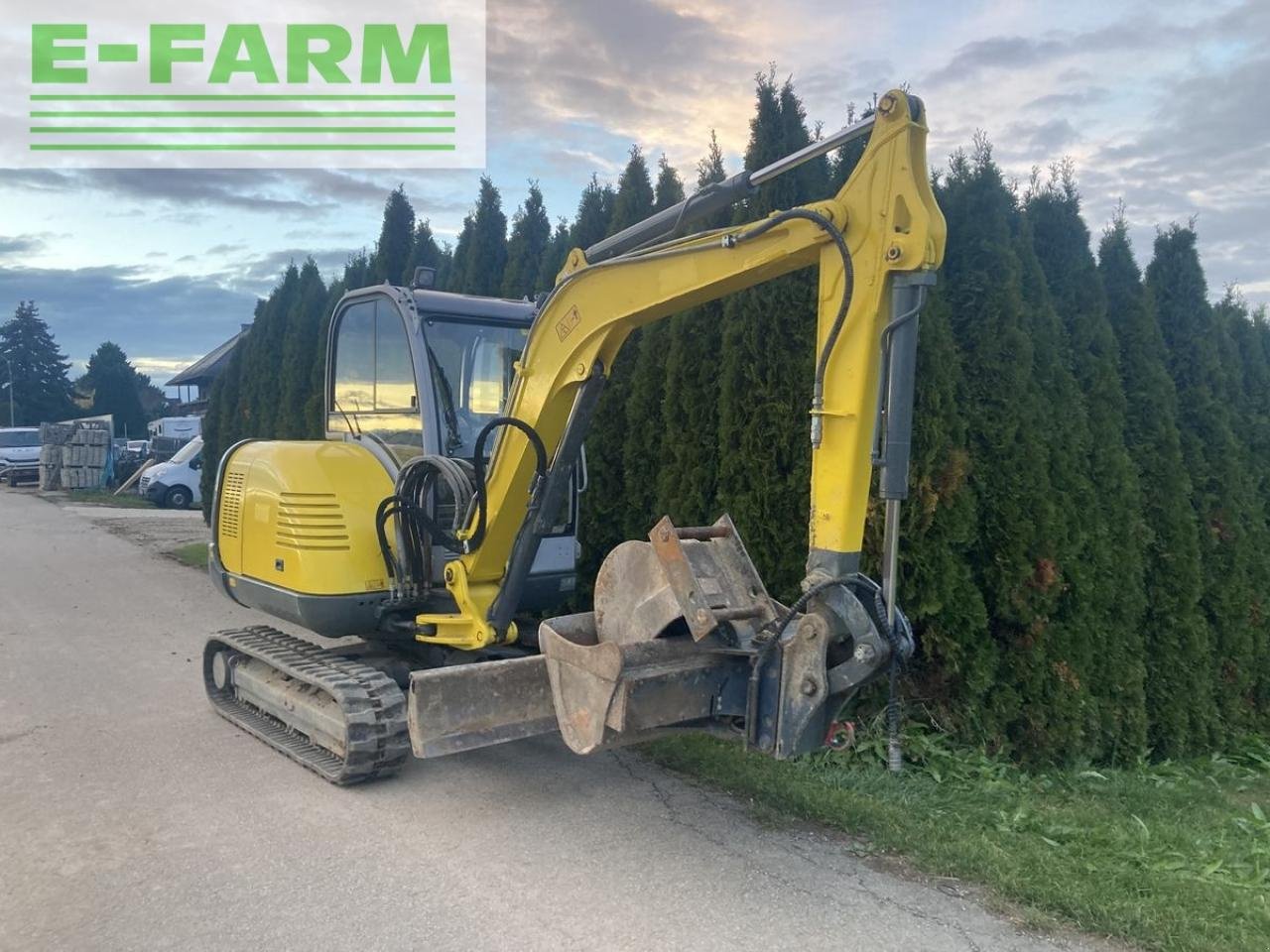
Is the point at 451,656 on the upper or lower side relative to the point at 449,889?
upper

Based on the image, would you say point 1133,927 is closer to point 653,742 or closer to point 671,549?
point 671,549

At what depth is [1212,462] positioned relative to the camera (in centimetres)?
753

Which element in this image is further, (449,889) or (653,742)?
(653,742)

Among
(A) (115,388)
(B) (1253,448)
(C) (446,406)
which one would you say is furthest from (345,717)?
(A) (115,388)

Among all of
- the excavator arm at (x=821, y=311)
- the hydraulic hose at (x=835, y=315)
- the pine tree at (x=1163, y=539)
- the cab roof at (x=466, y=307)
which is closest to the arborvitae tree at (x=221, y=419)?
the cab roof at (x=466, y=307)

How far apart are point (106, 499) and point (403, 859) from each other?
2456 cm

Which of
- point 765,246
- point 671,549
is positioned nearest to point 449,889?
point 671,549

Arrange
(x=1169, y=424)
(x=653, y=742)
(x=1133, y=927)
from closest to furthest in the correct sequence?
(x=1133, y=927) < (x=653, y=742) < (x=1169, y=424)

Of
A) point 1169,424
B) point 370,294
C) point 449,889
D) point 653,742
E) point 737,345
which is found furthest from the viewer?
point 1169,424

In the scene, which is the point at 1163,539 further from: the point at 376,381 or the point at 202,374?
the point at 202,374

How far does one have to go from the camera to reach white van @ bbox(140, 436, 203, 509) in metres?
23.7

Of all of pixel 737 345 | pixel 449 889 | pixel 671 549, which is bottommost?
pixel 449 889

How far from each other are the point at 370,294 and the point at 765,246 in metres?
2.97

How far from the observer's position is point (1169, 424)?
7.11 meters
